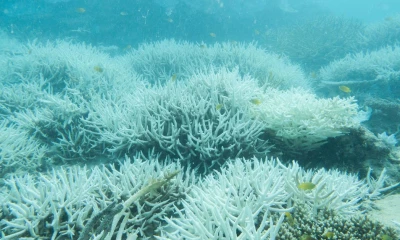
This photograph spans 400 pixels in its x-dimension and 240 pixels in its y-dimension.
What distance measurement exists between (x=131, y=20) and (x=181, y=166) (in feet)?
42.0

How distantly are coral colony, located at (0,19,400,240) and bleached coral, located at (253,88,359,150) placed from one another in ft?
0.05

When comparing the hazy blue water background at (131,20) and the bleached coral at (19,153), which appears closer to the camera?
the bleached coral at (19,153)

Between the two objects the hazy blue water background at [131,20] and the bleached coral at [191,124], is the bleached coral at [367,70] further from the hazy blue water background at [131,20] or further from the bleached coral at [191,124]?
the hazy blue water background at [131,20]

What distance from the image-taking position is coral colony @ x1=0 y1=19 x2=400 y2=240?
188 cm

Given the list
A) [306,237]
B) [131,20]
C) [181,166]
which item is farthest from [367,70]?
[131,20]

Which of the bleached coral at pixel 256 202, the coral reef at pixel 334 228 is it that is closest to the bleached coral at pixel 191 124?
the bleached coral at pixel 256 202

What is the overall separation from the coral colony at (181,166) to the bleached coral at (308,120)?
14 mm

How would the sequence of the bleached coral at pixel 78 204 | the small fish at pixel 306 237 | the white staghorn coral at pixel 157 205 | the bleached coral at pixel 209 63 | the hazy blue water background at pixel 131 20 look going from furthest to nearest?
1. the hazy blue water background at pixel 131 20
2. the bleached coral at pixel 209 63
3. the bleached coral at pixel 78 204
4. the white staghorn coral at pixel 157 205
5. the small fish at pixel 306 237

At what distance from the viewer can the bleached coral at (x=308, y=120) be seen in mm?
3031

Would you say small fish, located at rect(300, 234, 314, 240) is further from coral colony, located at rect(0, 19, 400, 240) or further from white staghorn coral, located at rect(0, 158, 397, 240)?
white staghorn coral, located at rect(0, 158, 397, 240)

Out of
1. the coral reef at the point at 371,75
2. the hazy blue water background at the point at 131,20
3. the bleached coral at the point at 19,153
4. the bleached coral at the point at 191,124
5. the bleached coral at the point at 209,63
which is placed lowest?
the bleached coral at the point at 19,153

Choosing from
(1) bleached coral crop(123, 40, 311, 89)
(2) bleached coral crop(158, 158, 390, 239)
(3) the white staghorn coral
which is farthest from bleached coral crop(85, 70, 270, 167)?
(1) bleached coral crop(123, 40, 311, 89)

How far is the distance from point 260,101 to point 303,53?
9.21m

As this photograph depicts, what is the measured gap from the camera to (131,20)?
13898 millimetres
